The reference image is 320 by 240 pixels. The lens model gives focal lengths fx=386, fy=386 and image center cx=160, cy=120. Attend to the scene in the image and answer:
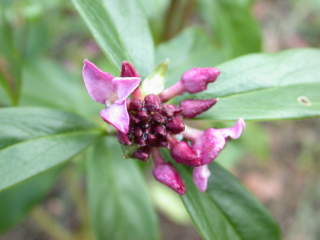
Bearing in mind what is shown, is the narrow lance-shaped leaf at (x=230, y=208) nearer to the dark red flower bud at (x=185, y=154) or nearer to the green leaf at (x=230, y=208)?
the green leaf at (x=230, y=208)

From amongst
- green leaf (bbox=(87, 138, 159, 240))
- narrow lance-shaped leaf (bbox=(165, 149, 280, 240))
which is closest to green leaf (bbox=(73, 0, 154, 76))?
narrow lance-shaped leaf (bbox=(165, 149, 280, 240))

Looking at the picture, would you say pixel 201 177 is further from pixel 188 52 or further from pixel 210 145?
pixel 188 52

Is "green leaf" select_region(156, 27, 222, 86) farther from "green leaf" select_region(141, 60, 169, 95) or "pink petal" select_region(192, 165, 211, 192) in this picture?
"pink petal" select_region(192, 165, 211, 192)

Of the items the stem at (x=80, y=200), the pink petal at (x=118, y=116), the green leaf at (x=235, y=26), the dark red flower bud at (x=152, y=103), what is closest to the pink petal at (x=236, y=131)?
the dark red flower bud at (x=152, y=103)

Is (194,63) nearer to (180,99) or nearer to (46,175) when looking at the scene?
(180,99)

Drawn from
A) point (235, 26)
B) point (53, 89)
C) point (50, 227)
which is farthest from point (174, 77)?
point (50, 227)
